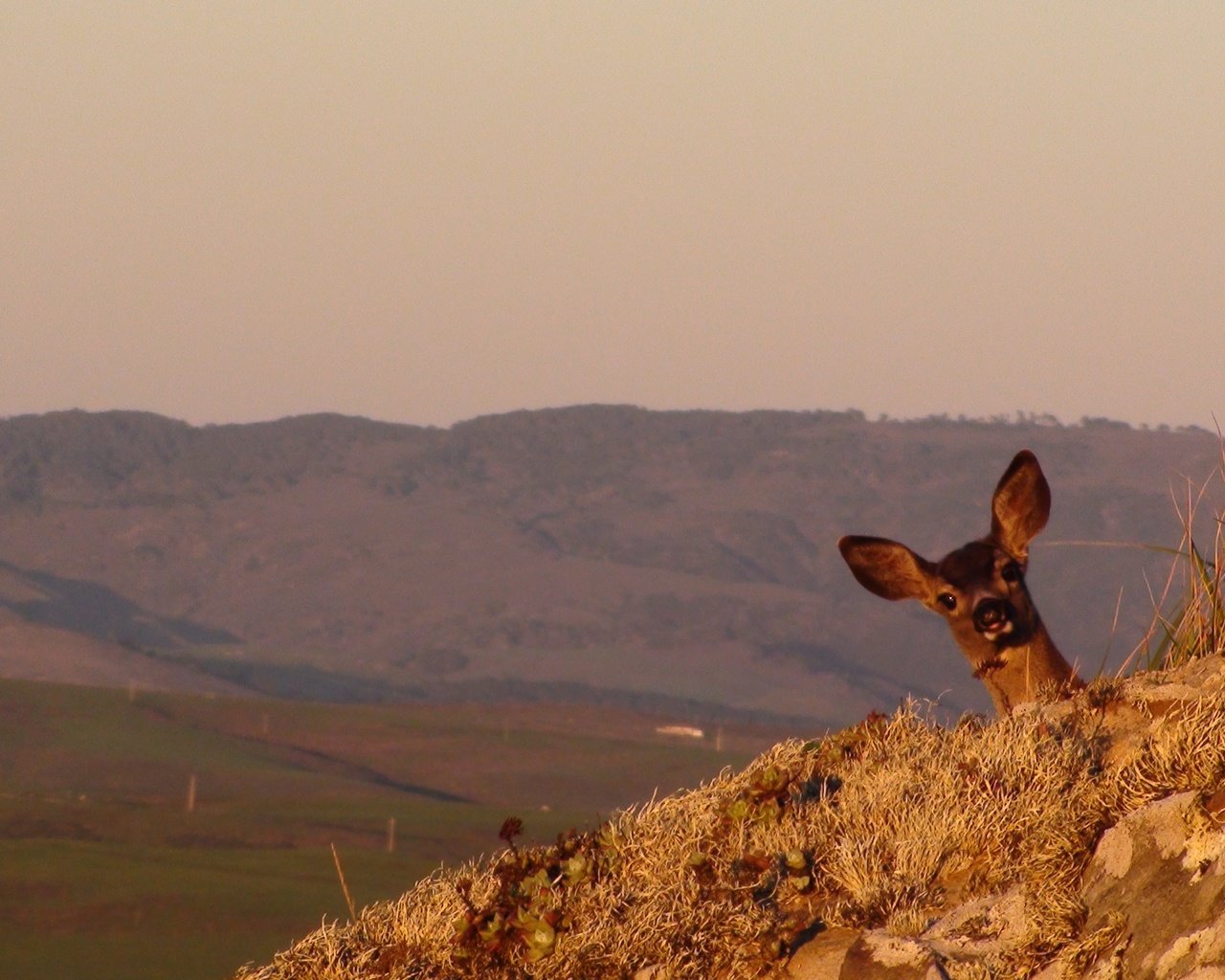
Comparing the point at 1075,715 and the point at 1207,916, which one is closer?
the point at 1207,916

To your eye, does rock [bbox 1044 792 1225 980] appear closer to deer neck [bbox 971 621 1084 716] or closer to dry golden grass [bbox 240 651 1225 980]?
dry golden grass [bbox 240 651 1225 980]

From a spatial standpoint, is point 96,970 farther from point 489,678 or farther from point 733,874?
point 489,678

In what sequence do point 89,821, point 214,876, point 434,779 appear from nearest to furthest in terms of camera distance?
point 214,876 → point 89,821 → point 434,779

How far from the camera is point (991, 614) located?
330 inches

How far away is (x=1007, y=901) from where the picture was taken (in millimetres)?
6496

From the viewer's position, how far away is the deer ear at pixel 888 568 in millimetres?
8609

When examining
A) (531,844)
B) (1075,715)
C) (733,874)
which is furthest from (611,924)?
(1075,715)

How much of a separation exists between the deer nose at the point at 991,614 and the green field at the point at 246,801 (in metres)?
14.3

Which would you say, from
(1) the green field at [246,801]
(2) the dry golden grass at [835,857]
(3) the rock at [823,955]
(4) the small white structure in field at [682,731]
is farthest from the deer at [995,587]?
(4) the small white structure in field at [682,731]

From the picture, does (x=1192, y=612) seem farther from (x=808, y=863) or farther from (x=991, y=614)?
(x=808, y=863)

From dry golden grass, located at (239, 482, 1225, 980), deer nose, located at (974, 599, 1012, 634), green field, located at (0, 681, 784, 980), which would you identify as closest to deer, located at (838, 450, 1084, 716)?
deer nose, located at (974, 599, 1012, 634)

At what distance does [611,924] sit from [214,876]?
4679cm

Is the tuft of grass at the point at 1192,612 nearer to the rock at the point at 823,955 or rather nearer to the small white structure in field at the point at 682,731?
the rock at the point at 823,955

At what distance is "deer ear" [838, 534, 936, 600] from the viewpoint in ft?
28.2
